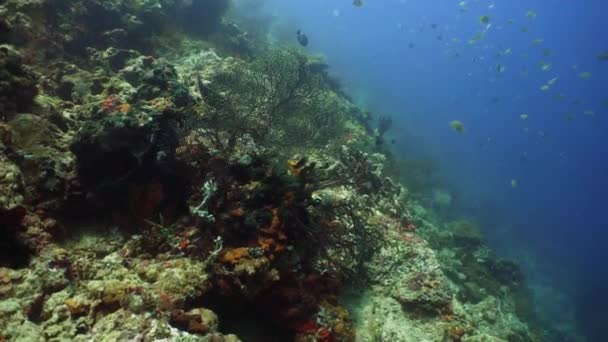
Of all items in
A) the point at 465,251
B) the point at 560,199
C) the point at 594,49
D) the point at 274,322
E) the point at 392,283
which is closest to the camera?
the point at 274,322

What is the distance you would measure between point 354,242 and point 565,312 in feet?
83.4

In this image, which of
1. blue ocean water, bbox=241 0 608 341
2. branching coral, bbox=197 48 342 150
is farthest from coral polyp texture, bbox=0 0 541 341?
blue ocean water, bbox=241 0 608 341

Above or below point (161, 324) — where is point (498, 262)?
above

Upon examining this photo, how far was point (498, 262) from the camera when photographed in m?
15.6

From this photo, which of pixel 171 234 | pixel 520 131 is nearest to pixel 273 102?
pixel 171 234

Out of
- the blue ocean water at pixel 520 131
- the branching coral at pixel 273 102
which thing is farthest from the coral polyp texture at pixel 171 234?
the blue ocean water at pixel 520 131

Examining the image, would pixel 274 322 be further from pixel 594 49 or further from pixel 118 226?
pixel 594 49

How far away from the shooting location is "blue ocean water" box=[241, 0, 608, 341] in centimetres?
2928

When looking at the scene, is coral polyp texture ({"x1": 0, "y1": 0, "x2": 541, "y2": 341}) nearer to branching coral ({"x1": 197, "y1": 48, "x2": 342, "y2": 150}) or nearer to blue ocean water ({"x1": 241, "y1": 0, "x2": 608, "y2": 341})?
branching coral ({"x1": 197, "y1": 48, "x2": 342, "y2": 150})

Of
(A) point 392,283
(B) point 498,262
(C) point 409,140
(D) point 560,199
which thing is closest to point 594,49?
(D) point 560,199

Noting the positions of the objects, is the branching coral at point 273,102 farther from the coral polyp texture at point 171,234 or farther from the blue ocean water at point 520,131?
the blue ocean water at point 520,131

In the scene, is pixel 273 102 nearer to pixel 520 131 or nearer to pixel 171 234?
pixel 171 234

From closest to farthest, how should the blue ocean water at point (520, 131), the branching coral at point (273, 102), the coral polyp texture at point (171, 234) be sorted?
the coral polyp texture at point (171, 234) < the branching coral at point (273, 102) < the blue ocean water at point (520, 131)

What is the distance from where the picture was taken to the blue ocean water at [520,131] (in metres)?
29.3
